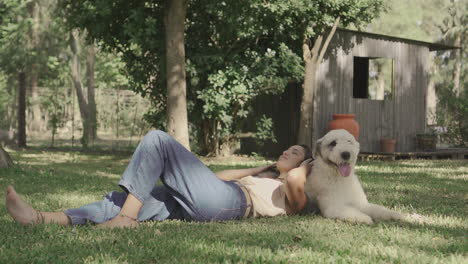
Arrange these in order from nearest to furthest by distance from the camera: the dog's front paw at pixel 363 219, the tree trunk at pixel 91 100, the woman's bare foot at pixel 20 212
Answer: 1. the woman's bare foot at pixel 20 212
2. the dog's front paw at pixel 363 219
3. the tree trunk at pixel 91 100

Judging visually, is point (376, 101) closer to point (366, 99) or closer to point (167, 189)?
point (366, 99)

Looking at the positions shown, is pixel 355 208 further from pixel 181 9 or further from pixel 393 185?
pixel 181 9

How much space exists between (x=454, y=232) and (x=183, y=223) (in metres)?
2.14

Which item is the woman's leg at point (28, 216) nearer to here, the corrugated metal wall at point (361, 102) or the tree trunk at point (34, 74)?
the corrugated metal wall at point (361, 102)

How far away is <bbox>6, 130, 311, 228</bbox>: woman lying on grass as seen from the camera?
4.46m

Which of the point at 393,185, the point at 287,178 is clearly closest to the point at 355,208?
the point at 287,178

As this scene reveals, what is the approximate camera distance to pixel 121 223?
4.50 m

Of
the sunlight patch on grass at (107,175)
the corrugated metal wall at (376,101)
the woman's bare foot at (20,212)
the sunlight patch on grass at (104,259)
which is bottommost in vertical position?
the sunlight patch on grass at (107,175)

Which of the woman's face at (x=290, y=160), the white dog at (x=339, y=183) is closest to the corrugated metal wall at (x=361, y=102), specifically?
the woman's face at (x=290, y=160)

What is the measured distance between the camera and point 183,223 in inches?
191

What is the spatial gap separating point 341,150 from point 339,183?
0.37 meters

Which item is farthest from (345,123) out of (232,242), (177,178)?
(232,242)

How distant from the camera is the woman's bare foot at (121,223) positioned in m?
4.49

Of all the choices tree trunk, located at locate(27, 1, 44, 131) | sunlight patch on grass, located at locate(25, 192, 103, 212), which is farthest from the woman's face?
tree trunk, located at locate(27, 1, 44, 131)
